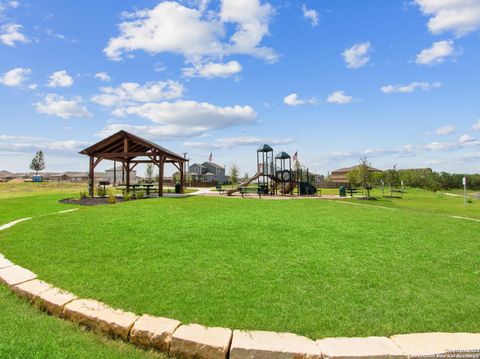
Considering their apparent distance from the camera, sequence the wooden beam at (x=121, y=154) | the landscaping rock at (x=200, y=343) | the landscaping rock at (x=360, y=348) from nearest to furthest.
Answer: the landscaping rock at (x=360, y=348) → the landscaping rock at (x=200, y=343) → the wooden beam at (x=121, y=154)

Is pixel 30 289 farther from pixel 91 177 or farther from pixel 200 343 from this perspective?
pixel 91 177

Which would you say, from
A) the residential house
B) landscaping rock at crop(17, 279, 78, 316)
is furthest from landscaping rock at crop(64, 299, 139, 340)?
the residential house

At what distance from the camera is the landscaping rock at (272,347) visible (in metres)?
2.57

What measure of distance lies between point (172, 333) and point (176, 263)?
6.51 feet

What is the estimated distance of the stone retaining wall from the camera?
257 centimetres

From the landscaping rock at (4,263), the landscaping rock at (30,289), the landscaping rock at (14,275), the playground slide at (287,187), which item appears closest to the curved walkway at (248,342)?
the landscaping rock at (30,289)

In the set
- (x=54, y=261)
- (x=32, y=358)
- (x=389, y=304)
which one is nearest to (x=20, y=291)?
(x=54, y=261)

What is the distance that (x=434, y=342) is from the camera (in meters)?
2.70

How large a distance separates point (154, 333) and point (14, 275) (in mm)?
2703

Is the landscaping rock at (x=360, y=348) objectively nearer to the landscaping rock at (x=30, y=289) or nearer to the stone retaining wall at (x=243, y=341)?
the stone retaining wall at (x=243, y=341)

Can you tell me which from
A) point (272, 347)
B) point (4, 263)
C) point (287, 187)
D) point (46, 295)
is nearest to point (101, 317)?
point (46, 295)

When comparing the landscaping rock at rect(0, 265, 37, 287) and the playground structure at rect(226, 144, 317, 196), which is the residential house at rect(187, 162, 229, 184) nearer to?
the playground structure at rect(226, 144, 317, 196)

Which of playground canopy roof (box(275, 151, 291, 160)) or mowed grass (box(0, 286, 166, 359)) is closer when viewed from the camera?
mowed grass (box(0, 286, 166, 359))

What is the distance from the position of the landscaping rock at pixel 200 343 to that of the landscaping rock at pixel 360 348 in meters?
0.83
